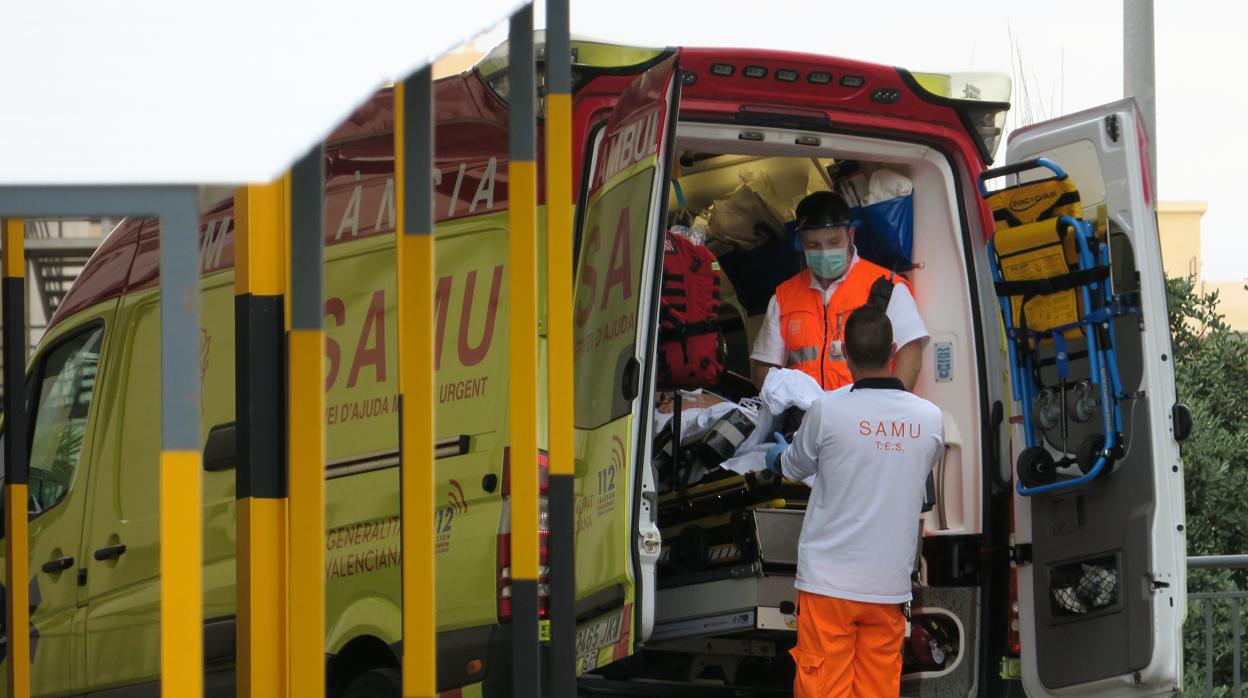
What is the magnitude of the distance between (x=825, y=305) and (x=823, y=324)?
0.25 feet

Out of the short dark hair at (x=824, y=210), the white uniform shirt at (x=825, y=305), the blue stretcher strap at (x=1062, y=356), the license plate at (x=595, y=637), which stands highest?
the short dark hair at (x=824, y=210)

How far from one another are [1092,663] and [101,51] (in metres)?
3.77

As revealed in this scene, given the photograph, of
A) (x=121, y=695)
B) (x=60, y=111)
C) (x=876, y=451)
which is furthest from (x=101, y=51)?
(x=121, y=695)

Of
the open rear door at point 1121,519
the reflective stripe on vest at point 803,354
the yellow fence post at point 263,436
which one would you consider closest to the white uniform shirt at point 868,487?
the open rear door at point 1121,519

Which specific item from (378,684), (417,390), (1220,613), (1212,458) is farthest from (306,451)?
(1212,458)

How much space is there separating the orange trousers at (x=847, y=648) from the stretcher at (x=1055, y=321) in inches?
24.4

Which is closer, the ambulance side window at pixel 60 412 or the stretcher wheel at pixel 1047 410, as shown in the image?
the stretcher wheel at pixel 1047 410

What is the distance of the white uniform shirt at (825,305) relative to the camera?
5.72 metres

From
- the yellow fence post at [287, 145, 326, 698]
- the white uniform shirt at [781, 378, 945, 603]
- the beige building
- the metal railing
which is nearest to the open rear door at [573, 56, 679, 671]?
the white uniform shirt at [781, 378, 945, 603]

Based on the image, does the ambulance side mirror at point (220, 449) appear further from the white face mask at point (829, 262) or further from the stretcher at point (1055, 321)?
the stretcher at point (1055, 321)

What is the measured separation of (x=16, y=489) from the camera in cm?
450

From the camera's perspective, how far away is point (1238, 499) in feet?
27.6

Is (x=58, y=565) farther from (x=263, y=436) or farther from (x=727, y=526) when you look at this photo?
(x=263, y=436)

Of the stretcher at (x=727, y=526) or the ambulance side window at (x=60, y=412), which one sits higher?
the ambulance side window at (x=60, y=412)
